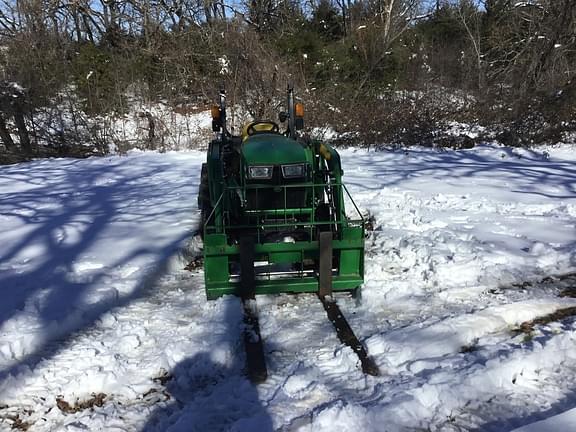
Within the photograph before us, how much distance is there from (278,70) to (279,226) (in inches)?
454

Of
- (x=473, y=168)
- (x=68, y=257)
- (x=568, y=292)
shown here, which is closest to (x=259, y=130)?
(x=68, y=257)

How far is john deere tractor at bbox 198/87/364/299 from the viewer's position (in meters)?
4.50

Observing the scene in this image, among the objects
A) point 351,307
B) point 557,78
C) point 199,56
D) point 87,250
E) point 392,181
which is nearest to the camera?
point 351,307

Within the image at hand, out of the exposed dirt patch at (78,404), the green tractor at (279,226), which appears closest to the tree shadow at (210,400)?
the exposed dirt patch at (78,404)

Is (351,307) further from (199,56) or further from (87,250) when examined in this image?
(199,56)

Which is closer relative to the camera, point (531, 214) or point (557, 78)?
point (531, 214)

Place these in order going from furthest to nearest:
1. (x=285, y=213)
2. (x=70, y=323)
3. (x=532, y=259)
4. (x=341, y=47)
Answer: (x=341, y=47) < (x=532, y=259) < (x=285, y=213) < (x=70, y=323)

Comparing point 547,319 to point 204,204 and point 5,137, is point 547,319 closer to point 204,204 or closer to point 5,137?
point 204,204

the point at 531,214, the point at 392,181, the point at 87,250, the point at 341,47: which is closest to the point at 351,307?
the point at 87,250

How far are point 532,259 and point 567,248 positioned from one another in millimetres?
586

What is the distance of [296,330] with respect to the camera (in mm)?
4062

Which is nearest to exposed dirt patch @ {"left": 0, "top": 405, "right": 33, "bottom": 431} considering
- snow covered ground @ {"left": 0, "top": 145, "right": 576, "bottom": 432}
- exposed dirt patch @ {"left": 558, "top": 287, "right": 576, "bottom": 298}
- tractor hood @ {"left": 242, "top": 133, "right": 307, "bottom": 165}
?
snow covered ground @ {"left": 0, "top": 145, "right": 576, "bottom": 432}

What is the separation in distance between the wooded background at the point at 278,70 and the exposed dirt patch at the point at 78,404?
40.1ft

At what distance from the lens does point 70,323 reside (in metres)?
4.17
